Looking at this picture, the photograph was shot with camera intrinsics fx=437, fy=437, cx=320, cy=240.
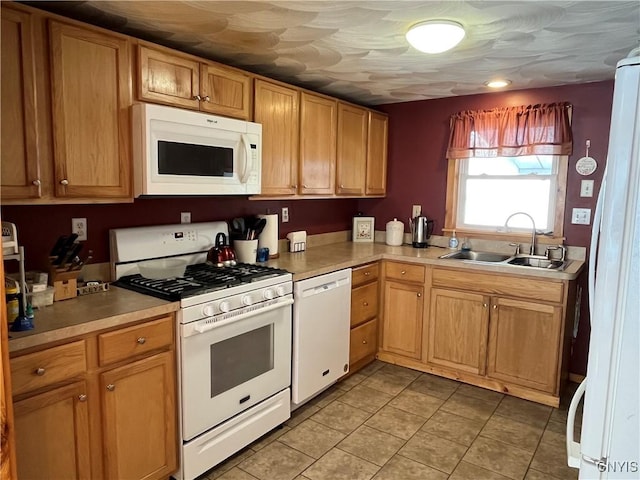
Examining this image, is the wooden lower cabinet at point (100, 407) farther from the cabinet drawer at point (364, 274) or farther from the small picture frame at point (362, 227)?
the small picture frame at point (362, 227)

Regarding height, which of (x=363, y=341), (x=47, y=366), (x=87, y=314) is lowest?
(x=363, y=341)

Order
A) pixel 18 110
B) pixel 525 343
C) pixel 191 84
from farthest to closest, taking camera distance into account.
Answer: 1. pixel 525 343
2. pixel 191 84
3. pixel 18 110

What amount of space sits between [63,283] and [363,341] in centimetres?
218

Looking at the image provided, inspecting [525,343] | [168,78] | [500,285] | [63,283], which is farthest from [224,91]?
[525,343]

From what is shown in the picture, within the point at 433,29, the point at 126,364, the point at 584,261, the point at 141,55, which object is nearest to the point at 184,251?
the point at 126,364

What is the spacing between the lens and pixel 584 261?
323cm

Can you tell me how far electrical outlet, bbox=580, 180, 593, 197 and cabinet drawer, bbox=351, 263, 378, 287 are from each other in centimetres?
162

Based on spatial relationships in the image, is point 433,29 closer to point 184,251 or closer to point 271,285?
point 271,285

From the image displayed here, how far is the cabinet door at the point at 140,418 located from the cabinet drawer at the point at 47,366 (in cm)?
14

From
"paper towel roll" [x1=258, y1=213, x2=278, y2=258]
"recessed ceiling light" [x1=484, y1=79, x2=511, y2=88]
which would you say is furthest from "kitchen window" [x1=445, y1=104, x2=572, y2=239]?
"paper towel roll" [x1=258, y1=213, x2=278, y2=258]

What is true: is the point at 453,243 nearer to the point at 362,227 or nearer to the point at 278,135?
the point at 362,227

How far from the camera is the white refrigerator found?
131cm

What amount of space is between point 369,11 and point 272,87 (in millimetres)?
1050

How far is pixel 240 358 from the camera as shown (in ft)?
7.63
